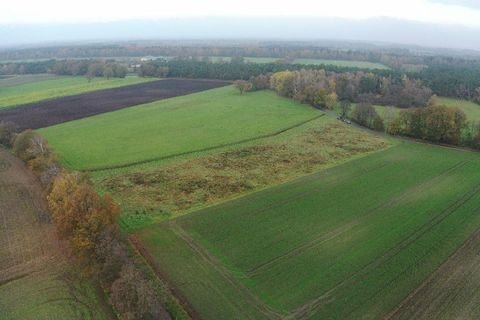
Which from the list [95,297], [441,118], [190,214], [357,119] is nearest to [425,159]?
[441,118]

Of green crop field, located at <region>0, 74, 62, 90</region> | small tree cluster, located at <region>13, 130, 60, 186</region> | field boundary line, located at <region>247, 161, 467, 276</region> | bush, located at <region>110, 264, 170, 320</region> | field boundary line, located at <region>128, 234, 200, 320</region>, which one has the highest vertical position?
green crop field, located at <region>0, 74, 62, 90</region>

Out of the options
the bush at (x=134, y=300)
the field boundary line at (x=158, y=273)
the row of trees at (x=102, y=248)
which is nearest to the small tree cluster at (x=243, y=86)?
the row of trees at (x=102, y=248)

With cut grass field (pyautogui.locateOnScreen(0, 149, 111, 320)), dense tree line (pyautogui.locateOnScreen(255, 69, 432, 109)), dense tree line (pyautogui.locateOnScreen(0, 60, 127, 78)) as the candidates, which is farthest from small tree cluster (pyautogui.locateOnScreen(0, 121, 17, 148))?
dense tree line (pyautogui.locateOnScreen(0, 60, 127, 78))

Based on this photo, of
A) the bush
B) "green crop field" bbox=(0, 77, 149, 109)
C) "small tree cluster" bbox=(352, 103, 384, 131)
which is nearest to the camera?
the bush

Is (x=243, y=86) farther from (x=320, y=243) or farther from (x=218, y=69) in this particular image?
(x=320, y=243)

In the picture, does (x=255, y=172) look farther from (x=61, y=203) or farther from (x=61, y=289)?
(x=61, y=289)

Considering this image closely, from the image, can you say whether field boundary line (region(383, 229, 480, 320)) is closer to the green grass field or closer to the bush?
the bush
